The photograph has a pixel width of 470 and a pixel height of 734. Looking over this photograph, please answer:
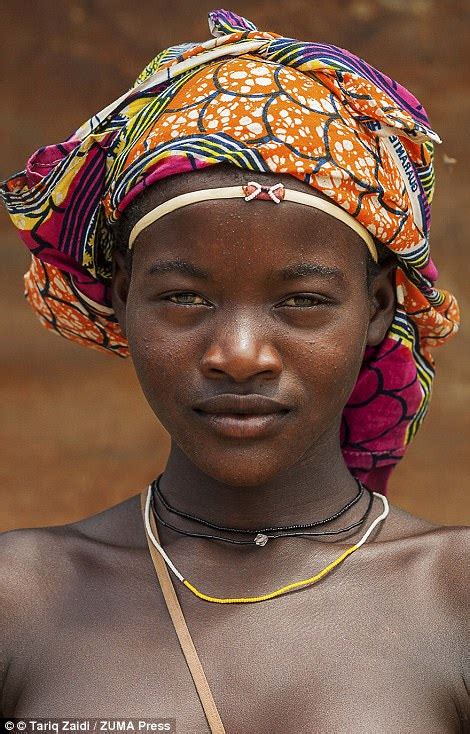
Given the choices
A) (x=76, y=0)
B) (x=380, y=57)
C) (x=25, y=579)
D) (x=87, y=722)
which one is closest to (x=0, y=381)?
(x=76, y=0)

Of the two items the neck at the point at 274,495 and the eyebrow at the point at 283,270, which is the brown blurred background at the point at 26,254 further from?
the eyebrow at the point at 283,270

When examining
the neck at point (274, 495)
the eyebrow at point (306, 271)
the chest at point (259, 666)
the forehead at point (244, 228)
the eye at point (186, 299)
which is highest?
the forehead at point (244, 228)

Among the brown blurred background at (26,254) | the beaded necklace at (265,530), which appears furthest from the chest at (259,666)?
the brown blurred background at (26,254)

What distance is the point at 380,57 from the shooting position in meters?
3.66

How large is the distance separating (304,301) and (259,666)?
1.74 feet

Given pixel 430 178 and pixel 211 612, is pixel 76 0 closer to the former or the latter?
pixel 430 178

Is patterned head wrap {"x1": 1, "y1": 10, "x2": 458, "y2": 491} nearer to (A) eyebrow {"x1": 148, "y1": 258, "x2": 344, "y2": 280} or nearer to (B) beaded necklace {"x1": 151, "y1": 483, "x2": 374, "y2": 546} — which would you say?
(A) eyebrow {"x1": 148, "y1": 258, "x2": 344, "y2": 280}

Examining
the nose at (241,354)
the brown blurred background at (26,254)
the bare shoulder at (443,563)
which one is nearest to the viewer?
the nose at (241,354)

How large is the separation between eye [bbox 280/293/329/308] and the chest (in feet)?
1.40

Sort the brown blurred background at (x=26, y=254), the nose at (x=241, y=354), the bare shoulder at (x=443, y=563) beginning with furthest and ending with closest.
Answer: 1. the brown blurred background at (x=26, y=254)
2. the bare shoulder at (x=443, y=563)
3. the nose at (x=241, y=354)

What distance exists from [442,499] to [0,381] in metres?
1.29

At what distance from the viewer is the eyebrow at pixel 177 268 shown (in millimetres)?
1921

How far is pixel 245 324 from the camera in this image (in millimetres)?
1896

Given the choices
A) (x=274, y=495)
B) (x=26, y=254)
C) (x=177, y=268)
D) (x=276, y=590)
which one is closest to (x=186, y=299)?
(x=177, y=268)
